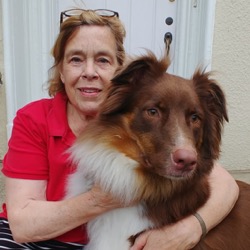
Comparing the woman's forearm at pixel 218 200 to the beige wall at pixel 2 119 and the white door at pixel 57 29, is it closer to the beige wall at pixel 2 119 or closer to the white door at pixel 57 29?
the white door at pixel 57 29

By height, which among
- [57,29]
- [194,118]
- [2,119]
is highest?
[57,29]

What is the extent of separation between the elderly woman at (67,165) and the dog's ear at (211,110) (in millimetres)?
227

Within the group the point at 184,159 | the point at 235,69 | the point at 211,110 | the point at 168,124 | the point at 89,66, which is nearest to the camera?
the point at 184,159

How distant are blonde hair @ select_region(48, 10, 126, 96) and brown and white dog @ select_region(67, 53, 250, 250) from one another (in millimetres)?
389

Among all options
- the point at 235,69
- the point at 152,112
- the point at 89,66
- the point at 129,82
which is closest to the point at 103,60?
the point at 89,66

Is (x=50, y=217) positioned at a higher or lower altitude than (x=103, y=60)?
lower

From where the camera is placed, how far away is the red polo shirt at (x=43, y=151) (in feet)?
6.02

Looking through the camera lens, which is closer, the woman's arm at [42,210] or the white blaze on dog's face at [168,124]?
the white blaze on dog's face at [168,124]

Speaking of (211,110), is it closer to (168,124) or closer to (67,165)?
(168,124)

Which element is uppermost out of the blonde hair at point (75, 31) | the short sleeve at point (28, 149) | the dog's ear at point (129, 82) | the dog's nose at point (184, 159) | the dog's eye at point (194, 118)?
the blonde hair at point (75, 31)

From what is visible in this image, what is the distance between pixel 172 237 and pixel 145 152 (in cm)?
40

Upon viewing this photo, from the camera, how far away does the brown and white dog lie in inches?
64.2

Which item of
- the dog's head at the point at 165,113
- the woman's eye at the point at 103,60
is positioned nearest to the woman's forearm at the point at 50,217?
the dog's head at the point at 165,113

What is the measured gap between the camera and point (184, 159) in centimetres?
142
